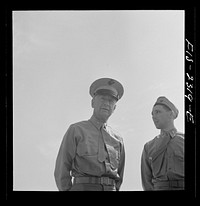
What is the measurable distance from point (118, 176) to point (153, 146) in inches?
29.7

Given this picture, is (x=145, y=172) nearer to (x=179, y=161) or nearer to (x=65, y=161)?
(x=179, y=161)

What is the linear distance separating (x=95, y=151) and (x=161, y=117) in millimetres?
1056

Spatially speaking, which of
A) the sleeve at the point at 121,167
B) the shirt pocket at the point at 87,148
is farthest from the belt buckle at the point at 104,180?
the shirt pocket at the point at 87,148

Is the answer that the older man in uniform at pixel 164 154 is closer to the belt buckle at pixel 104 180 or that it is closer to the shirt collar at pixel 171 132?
the shirt collar at pixel 171 132

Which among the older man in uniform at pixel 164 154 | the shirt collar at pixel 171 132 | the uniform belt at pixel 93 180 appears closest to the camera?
the uniform belt at pixel 93 180

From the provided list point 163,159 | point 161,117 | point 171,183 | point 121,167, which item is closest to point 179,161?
point 163,159

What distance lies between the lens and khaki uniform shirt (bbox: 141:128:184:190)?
19.1 meters

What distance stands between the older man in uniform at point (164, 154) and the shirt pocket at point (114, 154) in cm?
39

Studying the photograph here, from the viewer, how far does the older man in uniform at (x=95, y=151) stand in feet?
61.5

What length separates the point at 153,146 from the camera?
19.4 m

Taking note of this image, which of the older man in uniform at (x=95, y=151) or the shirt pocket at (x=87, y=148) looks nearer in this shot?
the older man in uniform at (x=95, y=151)
